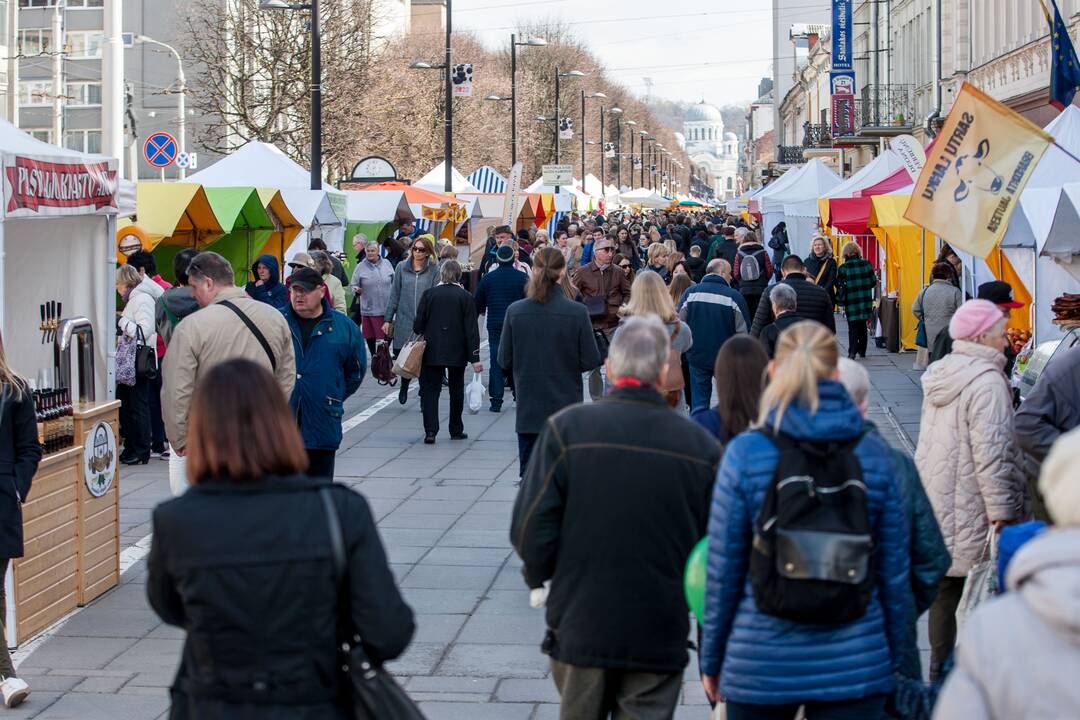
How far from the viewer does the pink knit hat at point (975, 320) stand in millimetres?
6070

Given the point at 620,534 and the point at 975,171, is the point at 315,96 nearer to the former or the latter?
the point at 975,171

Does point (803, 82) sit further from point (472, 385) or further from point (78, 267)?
point (78, 267)

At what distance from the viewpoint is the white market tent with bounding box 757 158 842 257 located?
92.6 feet

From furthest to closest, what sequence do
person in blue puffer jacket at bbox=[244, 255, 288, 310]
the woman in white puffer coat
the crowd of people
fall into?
person in blue puffer jacket at bbox=[244, 255, 288, 310] → the crowd of people → the woman in white puffer coat

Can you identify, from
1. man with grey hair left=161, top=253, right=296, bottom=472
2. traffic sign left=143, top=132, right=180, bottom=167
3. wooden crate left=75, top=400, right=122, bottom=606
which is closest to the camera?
man with grey hair left=161, top=253, right=296, bottom=472

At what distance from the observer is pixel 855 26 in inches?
2224

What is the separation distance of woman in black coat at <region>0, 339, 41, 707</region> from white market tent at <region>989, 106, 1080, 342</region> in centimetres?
747

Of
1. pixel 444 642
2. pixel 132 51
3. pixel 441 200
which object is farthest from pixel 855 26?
pixel 444 642

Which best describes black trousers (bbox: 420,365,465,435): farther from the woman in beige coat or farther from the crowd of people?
the woman in beige coat

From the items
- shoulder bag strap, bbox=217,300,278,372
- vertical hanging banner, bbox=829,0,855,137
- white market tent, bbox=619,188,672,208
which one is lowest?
shoulder bag strap, bbox=217,300,278,372

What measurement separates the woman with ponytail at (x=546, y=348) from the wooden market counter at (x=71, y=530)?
239cm

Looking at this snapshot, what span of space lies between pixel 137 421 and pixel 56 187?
3.88 m

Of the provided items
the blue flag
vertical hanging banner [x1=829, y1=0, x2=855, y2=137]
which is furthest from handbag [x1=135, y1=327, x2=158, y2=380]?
vertical hanging banner [x1=829, y1=0, x2=855, y2=137]

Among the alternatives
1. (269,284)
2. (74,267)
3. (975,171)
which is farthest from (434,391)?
(975,171)
